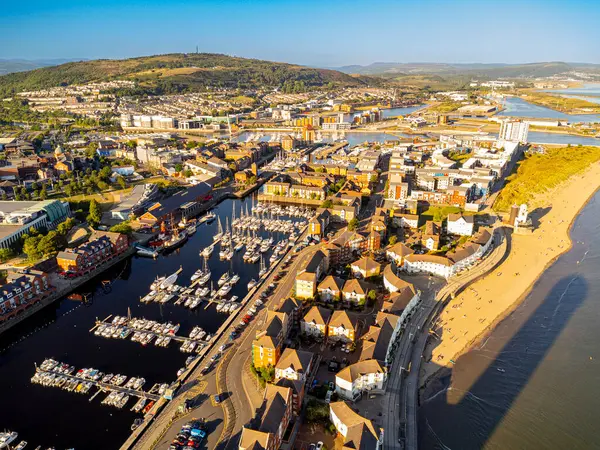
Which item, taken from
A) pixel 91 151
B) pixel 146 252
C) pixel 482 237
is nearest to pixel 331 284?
pixel 482 237

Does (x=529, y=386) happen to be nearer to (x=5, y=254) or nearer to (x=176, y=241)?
(x=176, y=241)

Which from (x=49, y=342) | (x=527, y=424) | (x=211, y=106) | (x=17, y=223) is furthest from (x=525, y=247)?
(x=211, y=106)

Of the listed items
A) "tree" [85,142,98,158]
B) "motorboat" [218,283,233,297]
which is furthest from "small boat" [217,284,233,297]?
"tree" [85,142,98,158]

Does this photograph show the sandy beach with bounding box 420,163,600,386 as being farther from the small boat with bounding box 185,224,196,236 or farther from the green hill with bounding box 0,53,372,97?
the green hill with bounding box 0,53,372,97

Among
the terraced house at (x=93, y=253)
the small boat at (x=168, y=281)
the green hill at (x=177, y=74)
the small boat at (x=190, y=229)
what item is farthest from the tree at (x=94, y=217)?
the green hill at (x=177, y=74)

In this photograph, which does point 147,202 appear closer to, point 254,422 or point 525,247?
point 254,422

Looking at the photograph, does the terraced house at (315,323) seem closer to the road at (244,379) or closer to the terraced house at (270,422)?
the road at (244,379)
